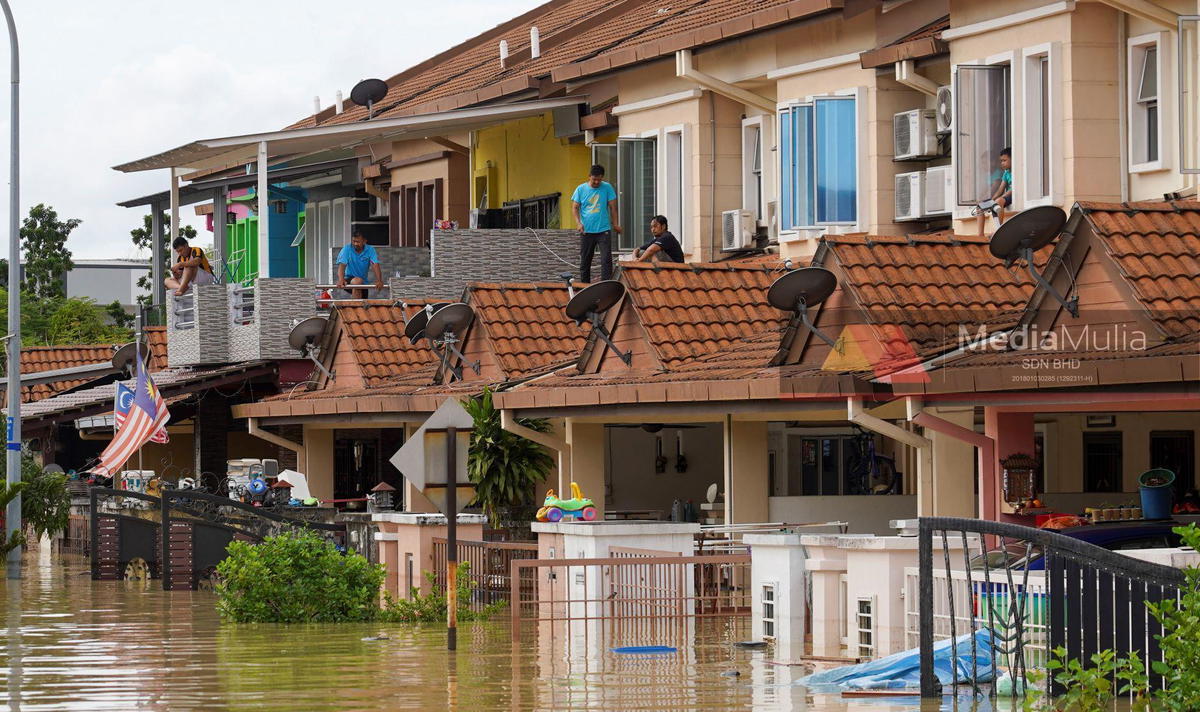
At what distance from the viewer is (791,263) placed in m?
26.4

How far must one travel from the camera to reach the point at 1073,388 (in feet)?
56.8

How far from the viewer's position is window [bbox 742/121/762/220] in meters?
30.2

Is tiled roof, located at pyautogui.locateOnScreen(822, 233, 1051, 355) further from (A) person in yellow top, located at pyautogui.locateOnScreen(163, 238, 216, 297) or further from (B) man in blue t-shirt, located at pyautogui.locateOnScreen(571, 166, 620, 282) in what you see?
(A) person in yellow top, located at pyautogui.locateOnScreen(163, 238, 216, 297)

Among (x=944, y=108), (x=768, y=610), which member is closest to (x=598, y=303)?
(x=944, y=108)

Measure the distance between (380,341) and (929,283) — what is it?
43.2ft

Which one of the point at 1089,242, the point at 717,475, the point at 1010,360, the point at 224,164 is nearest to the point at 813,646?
the point at 1010,360

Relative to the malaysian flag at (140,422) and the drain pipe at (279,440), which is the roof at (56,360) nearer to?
the drain pipe at (279,440)

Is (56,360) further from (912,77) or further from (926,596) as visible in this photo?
(926,596)

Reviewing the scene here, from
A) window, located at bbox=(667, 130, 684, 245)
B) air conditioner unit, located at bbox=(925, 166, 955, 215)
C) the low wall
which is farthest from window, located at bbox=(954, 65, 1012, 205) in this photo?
window, located at bbox=(667, 130, 684, 245)

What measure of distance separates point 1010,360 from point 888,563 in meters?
2.19

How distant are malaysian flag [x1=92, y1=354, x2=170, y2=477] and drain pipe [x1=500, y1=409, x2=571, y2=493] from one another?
7995 mm

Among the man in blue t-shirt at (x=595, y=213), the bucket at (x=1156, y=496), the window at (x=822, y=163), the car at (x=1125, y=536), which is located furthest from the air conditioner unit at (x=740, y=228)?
the car at (x=1125, y=536)

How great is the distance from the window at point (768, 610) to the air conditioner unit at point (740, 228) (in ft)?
37.6

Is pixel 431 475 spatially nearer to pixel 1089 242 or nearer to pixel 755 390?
pixel 755 390
